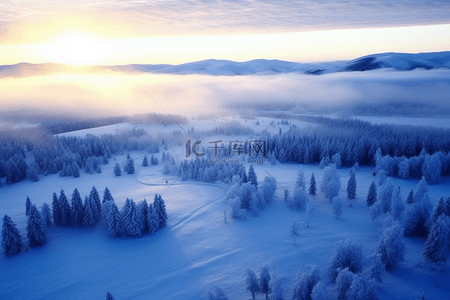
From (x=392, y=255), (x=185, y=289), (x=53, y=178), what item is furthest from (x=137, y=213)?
(x=53, y=178)

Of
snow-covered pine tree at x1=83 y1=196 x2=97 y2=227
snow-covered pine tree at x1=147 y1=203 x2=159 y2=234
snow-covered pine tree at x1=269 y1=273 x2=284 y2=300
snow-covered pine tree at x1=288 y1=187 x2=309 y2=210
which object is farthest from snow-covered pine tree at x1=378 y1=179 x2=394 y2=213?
snow-covered pine tree at x1=83 y1=196 x2=97 y2=227

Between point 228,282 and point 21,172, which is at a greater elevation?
point 21,172

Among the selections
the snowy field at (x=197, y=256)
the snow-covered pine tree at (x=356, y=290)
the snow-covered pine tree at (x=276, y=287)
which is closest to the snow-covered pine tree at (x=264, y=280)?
the snowy field at (x=197, y=256)

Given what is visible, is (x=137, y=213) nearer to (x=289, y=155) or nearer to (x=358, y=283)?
(x=358, y=283)

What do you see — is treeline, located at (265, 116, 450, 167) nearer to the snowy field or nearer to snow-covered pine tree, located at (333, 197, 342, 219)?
the snowy field

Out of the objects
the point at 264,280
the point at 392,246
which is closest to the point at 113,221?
the point at 264,280

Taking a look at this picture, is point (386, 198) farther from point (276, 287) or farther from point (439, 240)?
point (276, 287)
